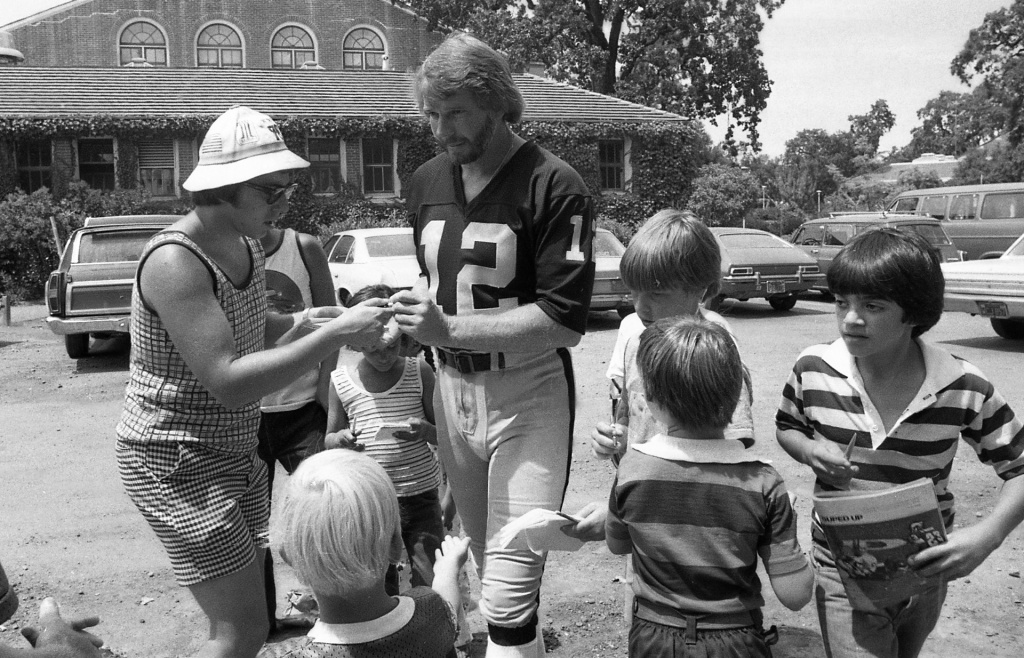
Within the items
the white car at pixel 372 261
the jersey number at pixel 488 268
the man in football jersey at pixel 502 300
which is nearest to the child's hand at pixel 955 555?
the man in football jersey at pixel 502 300

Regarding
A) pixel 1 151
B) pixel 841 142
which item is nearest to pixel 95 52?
pixel 1 151

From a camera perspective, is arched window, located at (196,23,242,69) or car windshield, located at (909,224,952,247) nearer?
car windshield, located at (909,224,952,247)

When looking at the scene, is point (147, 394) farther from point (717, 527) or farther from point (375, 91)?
point (375, 91)

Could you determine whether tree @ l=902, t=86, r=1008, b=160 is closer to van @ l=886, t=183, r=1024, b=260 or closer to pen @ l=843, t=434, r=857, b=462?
van @ l=886, t=183, r=1024, b=260

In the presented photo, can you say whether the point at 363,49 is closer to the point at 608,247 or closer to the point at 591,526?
the point at 608,247

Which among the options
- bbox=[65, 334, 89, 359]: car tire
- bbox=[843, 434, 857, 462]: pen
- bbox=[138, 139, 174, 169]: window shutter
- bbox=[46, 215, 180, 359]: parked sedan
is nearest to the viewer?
bbox=[843, 434, 857, 462]: pen

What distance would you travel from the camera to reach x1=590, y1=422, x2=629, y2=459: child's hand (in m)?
2.71

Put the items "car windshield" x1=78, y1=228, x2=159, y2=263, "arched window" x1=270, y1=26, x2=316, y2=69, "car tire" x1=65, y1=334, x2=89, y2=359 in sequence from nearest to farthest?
"car windshield" x1=78, y1=228, x2=159, y2=263, "car tire" x1=65, y1=334, x2=89, y2=359, "arched window" x1=270, y1=26, x2=316, y2=69

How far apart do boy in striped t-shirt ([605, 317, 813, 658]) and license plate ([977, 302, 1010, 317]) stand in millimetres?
10233

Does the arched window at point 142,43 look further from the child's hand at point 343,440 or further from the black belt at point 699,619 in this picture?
the black belt at point 699,619

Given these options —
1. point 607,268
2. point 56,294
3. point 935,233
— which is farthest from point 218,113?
point 935,233

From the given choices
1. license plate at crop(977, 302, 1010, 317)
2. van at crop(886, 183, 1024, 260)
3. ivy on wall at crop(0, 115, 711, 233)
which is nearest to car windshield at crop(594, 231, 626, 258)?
license plate at crop(977, 302, 1010, 317)

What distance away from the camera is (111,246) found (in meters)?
11.7

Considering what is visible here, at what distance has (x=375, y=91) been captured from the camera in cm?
2822
